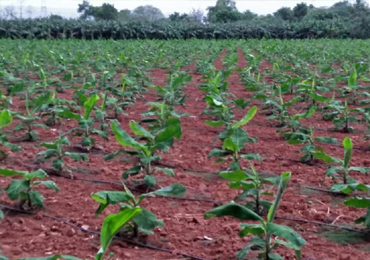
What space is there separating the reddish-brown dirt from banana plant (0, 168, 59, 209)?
0.28ft

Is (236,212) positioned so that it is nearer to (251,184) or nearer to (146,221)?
(146,221)

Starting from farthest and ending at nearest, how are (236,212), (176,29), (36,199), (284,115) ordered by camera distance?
(176,29)
(284,115)
(36,199)
(236,212)

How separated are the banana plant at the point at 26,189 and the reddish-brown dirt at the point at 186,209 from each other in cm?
9

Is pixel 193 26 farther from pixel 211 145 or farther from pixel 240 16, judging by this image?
pixel 211 145

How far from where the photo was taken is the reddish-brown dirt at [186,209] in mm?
2424

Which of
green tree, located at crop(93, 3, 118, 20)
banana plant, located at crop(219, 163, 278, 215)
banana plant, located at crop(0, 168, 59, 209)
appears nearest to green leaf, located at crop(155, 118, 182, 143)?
banana plant, located at crop(219, 163, 278, 215)

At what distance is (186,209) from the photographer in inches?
117

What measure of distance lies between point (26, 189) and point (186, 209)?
0.87 m

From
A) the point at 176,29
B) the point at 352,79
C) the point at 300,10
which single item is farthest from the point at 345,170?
the point at 300,10

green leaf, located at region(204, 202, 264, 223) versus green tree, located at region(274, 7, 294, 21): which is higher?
green tree, located at region(274, 7, 294, 21)

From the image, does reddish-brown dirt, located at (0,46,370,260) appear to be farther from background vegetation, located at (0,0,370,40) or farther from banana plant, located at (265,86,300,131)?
background vegetation, located at (0,0,370,40)

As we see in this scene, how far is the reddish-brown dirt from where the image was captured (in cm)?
242

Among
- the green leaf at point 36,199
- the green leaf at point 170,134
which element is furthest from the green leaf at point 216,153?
the green leaf at point 36,199

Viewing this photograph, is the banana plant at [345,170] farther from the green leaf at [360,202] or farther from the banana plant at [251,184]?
the banana plant at [251,184]
